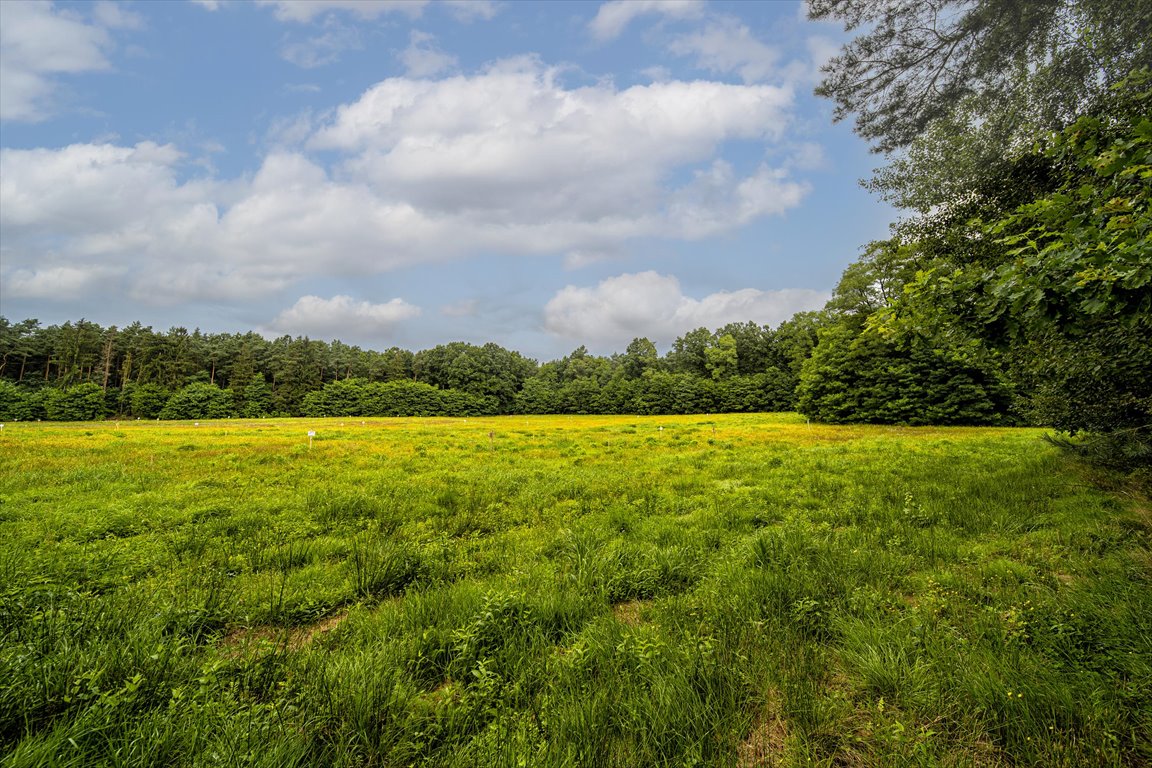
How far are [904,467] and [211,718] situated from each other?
15158 millimetres

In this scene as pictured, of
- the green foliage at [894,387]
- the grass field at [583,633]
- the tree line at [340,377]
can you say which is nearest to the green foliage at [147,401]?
the tree line at [340,377]

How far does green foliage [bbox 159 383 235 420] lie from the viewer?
73.9 meters

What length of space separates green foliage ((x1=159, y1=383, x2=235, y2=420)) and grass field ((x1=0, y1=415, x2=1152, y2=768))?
281 ft

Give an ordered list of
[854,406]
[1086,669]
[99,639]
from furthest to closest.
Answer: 1. [854,406]
2. [99,639]
3. [1086,669]

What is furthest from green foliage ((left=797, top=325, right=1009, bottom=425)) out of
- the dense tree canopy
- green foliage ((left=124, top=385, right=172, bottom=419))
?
green foliage ((left=124, top=385, right=172, bottom=419))

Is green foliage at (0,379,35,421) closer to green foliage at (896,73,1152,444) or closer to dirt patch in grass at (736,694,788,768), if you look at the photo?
dirt patch in grass at (736,694,788,768)

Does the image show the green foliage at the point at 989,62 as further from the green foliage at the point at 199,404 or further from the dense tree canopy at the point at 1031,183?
the green foliage at the point at 199,404

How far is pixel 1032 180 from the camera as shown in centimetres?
852

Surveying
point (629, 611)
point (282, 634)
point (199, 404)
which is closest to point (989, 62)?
point (629, 611)

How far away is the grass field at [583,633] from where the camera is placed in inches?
103

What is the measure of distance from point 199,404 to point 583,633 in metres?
97.1

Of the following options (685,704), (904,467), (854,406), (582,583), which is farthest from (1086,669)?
(854,406)

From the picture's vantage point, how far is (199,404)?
248 ft

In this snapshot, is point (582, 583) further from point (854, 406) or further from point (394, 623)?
point (854, 406)
